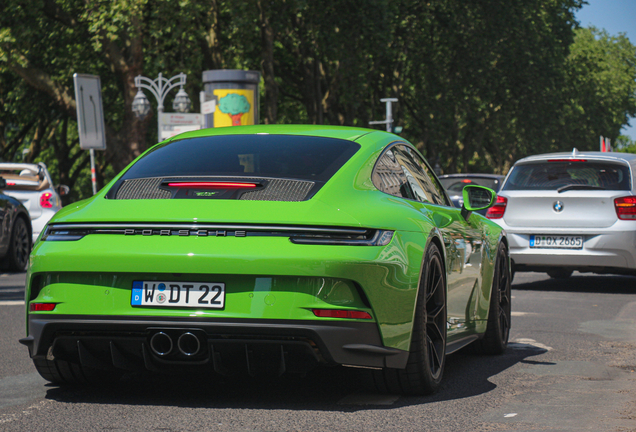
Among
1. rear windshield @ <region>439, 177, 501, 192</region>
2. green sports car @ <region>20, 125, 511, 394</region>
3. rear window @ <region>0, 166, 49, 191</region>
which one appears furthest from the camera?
rear windshield @ <region>439, 177, 501, 192</region>

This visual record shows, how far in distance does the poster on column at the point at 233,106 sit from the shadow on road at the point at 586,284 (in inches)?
445

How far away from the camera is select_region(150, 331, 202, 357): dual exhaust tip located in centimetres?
452

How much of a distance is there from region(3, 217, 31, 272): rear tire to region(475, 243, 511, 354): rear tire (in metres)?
8.70

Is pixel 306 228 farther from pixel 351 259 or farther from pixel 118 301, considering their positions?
pixel 118 301

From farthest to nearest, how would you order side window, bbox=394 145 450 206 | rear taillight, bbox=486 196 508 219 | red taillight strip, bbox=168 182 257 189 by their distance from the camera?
rear taillight, bbox=486 196 508 219
side window, bbox=394 145 450 206
red taillight strip, bbox=168 182 257 189

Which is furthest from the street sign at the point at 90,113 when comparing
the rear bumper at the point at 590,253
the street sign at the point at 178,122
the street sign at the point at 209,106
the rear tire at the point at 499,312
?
the rear tire at the point at 499,312

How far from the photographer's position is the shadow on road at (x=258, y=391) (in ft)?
16.2

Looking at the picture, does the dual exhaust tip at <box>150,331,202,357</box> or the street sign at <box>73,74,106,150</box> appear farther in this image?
the street sign at <box>73,74,106,150</box>

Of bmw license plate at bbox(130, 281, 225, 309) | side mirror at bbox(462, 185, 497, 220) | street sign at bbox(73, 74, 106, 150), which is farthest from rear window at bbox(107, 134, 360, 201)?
street sign at bbox(73, 74, 106, 150)

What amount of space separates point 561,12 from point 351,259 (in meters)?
51.8

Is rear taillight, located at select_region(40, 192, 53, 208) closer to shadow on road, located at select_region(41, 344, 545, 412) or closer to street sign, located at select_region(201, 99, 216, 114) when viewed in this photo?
street sign, located at select_region(201, 99, 216, 114)

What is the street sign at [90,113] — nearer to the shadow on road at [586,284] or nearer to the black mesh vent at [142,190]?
the shadow on road at [586,284]

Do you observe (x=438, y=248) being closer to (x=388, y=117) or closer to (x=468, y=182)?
(x=468, y=182)

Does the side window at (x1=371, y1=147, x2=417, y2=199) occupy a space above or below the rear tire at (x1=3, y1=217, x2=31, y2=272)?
above
